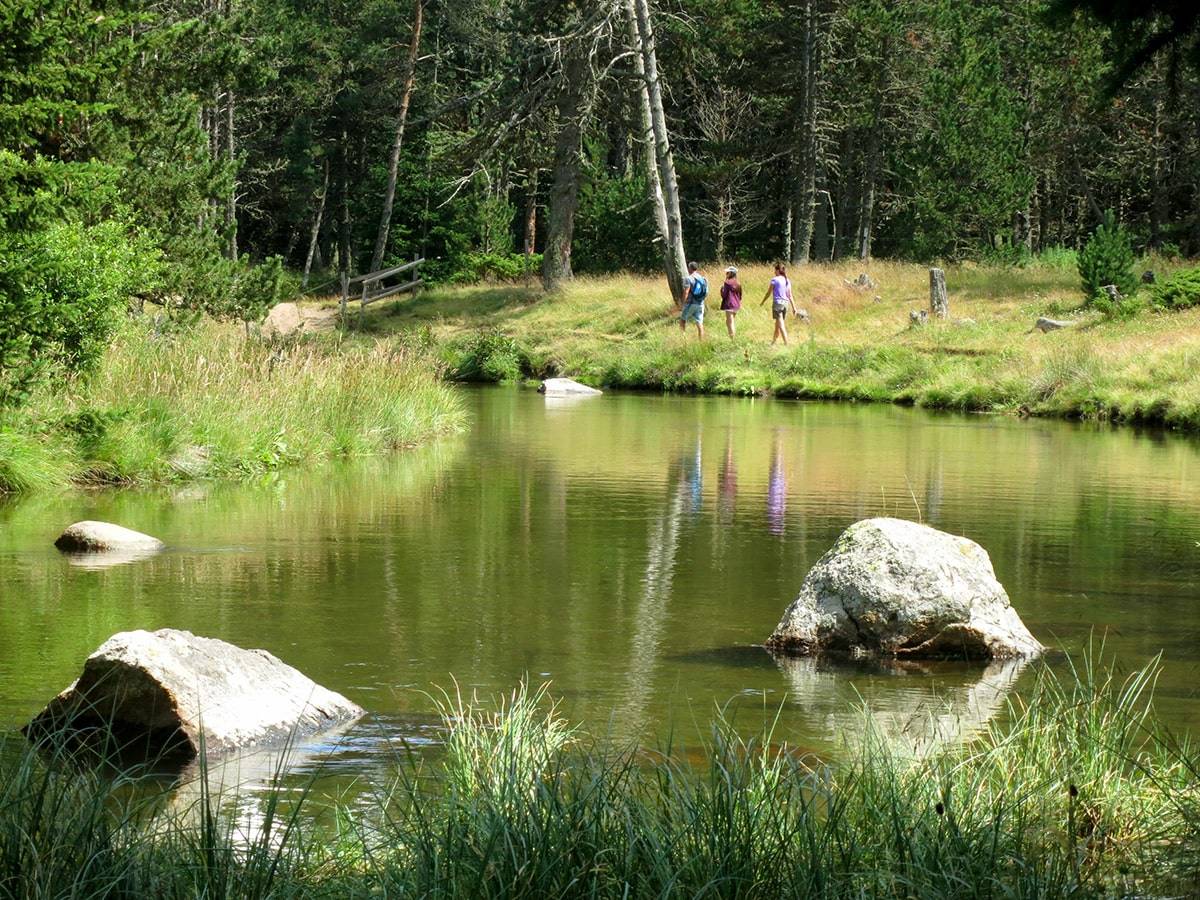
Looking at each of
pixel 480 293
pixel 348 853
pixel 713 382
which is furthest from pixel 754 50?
pixel 348 853

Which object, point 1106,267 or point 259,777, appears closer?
Result: point 259,777

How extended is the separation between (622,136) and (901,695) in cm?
5575

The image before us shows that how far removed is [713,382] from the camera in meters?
33.7

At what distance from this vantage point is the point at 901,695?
25.8 feet

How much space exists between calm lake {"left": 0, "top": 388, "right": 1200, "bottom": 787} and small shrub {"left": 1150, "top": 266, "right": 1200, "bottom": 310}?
1323 cm

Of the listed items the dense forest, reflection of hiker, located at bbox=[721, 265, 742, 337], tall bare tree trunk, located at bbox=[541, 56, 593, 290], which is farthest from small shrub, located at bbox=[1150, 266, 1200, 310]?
tall bare tree trunk, located at bbox=[541, 56, 593, 290]

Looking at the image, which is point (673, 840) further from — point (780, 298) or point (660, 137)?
point (660, 137)

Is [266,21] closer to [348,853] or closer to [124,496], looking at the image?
[124,496]

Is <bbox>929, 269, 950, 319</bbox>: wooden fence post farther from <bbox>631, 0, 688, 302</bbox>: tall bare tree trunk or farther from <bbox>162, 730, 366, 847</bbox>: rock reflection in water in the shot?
<bbox>162, 730, 366, 847</bbox>: rock reflection in water

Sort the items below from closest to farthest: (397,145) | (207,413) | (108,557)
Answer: (108,557)
(207,413)
(397,145)

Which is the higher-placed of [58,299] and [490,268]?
[490,268]

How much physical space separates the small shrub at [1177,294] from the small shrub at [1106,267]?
3.29 feet

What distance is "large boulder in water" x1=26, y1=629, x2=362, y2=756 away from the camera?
643cm

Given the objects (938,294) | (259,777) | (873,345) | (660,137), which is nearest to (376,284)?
(660,137)
